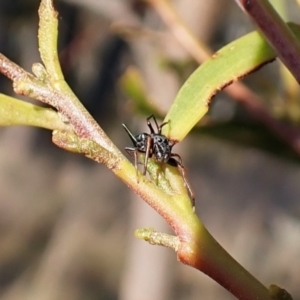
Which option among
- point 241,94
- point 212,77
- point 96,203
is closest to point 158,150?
point 212,77

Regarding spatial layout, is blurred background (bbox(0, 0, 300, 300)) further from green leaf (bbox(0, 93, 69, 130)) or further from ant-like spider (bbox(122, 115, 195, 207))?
green leaf (bbox(0, 93, 69, 130))

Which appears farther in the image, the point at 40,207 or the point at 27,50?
the point at 40,207

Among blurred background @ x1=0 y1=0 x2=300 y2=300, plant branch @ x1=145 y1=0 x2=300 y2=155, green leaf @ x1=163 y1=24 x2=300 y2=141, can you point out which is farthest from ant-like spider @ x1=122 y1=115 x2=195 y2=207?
blurred background @ x1=0 y1=0 x2=300 y2=300

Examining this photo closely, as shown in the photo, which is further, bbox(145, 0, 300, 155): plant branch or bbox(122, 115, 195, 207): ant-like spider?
bbox(145, 0, 300, 155): plant branch

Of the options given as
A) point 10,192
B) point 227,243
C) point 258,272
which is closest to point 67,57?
point 258,272

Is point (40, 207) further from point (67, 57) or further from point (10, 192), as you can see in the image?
point (67, 57)

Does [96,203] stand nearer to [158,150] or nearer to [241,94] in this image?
[241,94]

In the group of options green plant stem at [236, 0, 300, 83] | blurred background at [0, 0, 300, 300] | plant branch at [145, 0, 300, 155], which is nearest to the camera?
green plant stem at [236, 0, 300, 83]

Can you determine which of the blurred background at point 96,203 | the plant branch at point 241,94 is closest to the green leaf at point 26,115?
the plant branch at point 241,94
